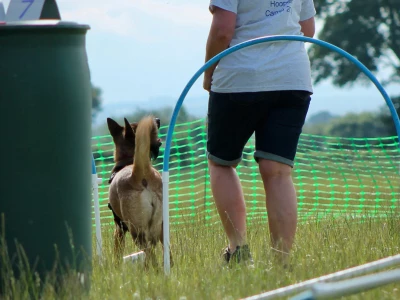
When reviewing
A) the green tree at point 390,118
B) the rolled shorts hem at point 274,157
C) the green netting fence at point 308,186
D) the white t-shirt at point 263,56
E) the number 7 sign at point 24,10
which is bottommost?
the green tree at point 390,118

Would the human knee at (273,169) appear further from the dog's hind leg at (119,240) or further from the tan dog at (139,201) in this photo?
the dog's hind leg at (119,240)

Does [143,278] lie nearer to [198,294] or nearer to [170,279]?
[170,279]

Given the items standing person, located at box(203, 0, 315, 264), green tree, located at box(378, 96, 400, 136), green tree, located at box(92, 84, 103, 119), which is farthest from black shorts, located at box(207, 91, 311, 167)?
green tree, located at box(92, 84, 103, 119)

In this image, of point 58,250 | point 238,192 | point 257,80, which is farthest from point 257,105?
point 58,250

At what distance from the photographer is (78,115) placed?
12.1 ft

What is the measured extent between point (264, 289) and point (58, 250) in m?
0.92

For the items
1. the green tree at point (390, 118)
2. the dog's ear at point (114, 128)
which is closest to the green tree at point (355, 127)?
the green tree at point (390, 118)

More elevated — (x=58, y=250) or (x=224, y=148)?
(x=224, y=148)

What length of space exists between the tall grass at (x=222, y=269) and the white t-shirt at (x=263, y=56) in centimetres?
90

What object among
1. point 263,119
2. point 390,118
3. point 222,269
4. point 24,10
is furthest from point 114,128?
point 390,118

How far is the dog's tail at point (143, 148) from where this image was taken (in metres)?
5.12

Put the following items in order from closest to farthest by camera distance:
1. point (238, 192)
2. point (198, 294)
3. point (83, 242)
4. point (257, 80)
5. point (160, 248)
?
point (198, 294) → point (83, 242) → point (257, 80) → point (238, 192) → point (160, 248)

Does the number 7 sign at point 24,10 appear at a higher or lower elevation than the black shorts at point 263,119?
higher

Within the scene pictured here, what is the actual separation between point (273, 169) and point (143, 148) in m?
1.02
